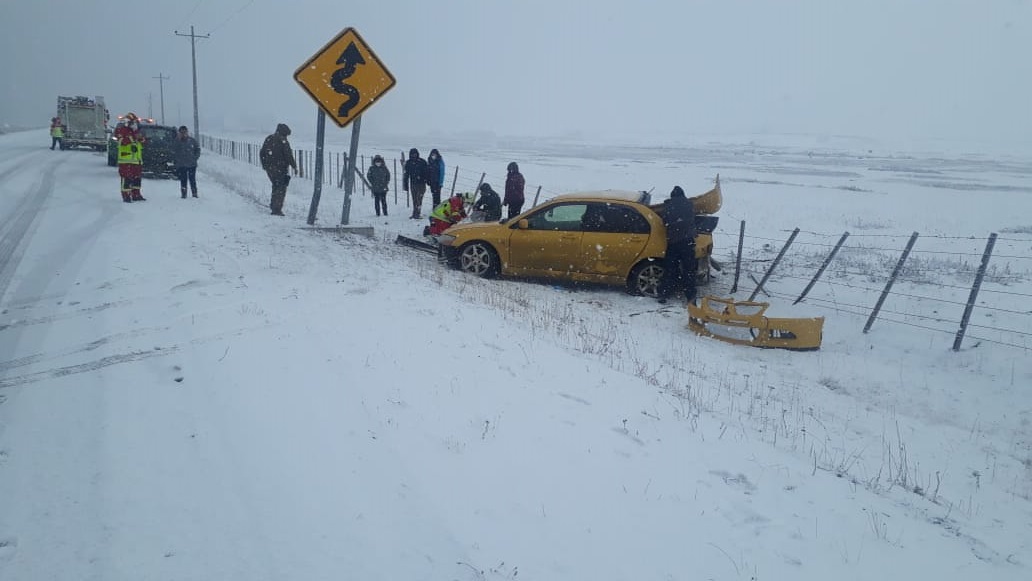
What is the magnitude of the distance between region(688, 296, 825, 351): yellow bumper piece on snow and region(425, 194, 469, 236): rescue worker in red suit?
5406mm

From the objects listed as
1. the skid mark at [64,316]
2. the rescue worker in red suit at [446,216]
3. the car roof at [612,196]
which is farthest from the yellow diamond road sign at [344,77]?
the skid mark at [64,316]

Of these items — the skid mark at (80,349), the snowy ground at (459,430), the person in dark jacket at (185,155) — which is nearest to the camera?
the snowy ground at (459,430)

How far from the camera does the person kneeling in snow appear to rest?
1200cm

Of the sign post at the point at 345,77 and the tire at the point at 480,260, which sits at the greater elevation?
the sign post at the point at 345,77

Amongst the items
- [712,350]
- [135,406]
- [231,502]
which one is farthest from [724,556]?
[712,350]

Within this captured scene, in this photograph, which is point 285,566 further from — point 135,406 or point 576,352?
point 576,352

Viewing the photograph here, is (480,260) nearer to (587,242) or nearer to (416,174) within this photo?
(587,242)

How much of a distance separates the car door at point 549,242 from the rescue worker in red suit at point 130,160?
8.95m

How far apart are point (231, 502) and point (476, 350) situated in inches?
109

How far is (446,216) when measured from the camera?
12.0m

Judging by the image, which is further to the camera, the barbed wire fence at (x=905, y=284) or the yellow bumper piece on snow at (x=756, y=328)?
the barbed wire fence at (x=905, y=284)

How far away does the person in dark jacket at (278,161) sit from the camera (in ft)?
41.3

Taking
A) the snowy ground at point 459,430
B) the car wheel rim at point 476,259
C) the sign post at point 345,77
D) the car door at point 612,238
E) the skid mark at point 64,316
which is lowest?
the snowy ground at point 459,430

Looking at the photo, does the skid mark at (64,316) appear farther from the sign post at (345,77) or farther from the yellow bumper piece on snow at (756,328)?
the yellow bumper piece on snow at (756,328)
